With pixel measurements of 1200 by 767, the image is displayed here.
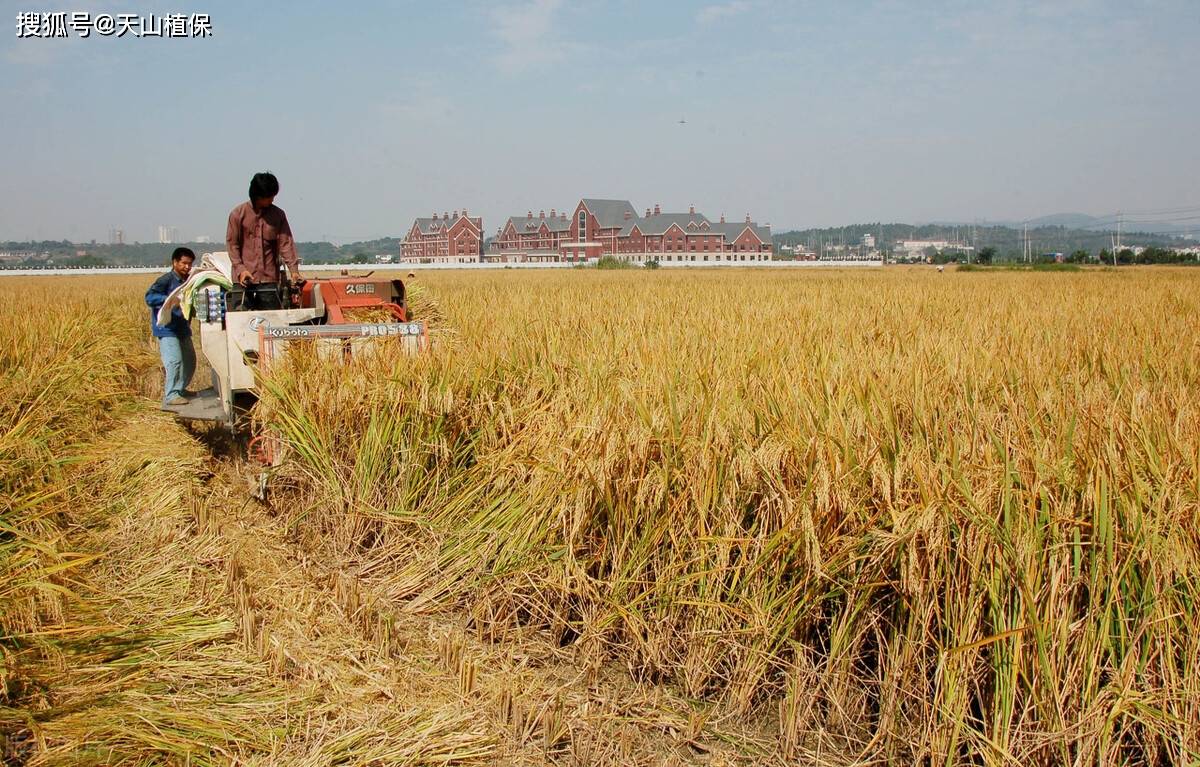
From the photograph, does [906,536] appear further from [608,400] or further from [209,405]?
[209,405]

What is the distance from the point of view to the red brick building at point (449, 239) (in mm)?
102250

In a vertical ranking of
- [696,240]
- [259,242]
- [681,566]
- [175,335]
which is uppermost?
[696,240]

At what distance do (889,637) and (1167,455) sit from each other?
0.98 meters

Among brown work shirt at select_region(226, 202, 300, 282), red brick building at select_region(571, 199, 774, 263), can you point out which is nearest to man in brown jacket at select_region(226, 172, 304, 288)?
Answer: brown work shirt at select_region(226, 202, 300, 282)

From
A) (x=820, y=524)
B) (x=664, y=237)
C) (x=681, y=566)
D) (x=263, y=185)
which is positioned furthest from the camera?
(x=664, y=237)

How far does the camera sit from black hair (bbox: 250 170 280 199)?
20.6 ft

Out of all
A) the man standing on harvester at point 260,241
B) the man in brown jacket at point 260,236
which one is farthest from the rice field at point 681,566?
the man in brown jacket at point 260,236

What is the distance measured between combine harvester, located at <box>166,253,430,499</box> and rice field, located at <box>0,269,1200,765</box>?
30 cm

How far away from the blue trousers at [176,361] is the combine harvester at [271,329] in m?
0.59

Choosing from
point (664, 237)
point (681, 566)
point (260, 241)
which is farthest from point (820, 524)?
point (664, 237)

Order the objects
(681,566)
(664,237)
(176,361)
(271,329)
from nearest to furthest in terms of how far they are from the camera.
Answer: (681,566)
(271,329)
(176,361)
(664,237)

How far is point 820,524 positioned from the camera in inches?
105

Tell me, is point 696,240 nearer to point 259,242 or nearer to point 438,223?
point 438,223

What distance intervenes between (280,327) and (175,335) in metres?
2.66
